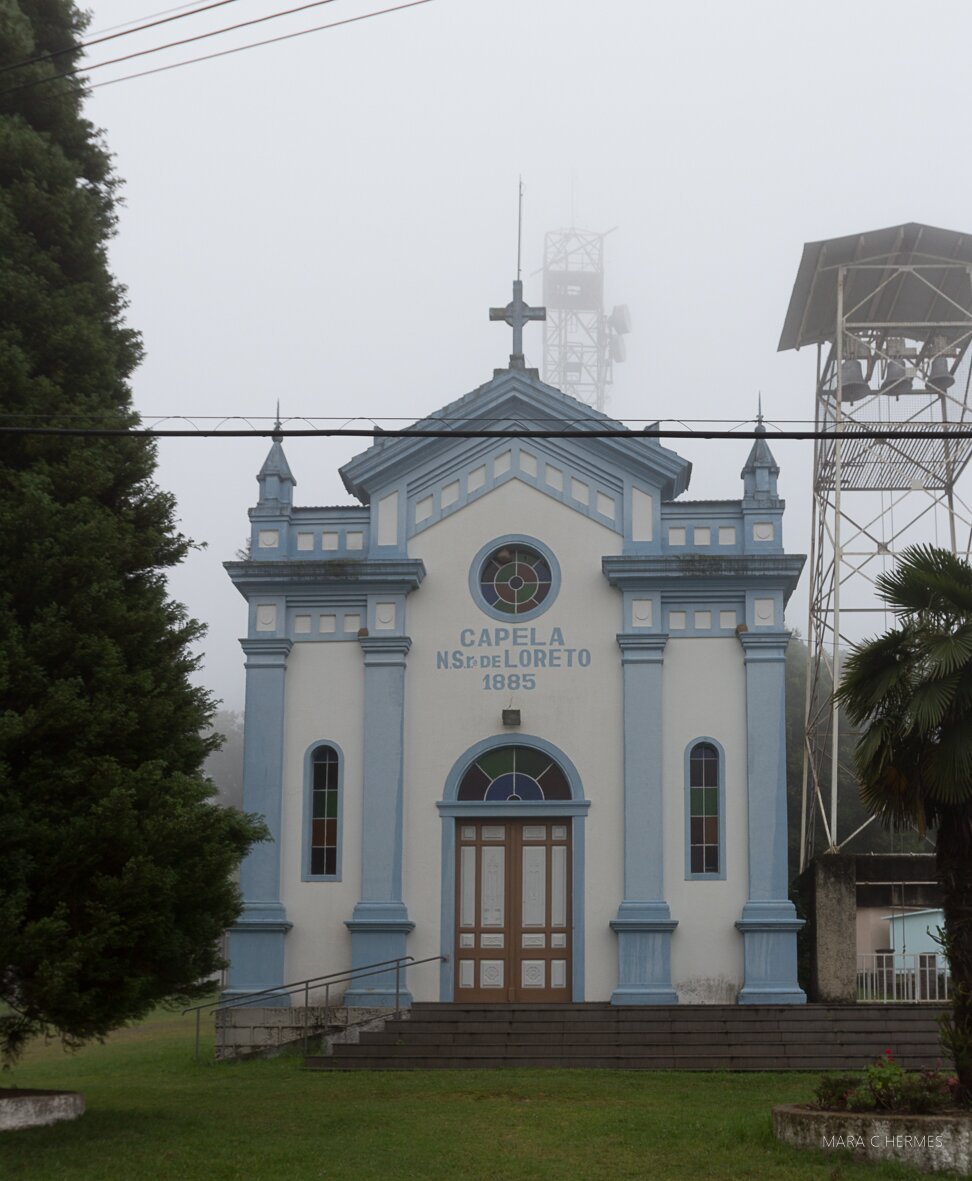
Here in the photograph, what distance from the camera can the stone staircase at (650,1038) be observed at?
20781 mm

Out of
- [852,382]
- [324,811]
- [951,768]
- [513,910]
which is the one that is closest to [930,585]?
[951,768]

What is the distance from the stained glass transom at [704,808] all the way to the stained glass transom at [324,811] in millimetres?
5316

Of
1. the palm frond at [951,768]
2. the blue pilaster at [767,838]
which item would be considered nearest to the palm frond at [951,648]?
the palm frond at [951,768]

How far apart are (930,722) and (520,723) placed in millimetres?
10172

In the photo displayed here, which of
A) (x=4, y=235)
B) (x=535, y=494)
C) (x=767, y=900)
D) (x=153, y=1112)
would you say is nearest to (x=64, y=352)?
(x=4, y=235)

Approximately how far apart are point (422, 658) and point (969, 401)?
35.5 ft

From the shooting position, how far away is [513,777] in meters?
24.5

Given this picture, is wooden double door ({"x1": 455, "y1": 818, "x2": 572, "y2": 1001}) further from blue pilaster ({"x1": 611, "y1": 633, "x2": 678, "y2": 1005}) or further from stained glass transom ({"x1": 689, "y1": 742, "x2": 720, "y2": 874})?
stained glass transom ({"x1": 689, "y1": 742, "x2": 720, "y2": 874})

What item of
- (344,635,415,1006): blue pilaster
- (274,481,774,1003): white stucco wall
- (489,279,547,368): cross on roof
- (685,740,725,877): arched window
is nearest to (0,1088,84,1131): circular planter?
(344,635,415,1006): blue pilaster

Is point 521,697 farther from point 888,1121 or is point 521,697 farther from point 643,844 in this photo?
point 888,1121

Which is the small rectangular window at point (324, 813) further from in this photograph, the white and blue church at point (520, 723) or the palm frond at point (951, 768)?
the palm frond at point (951, 768)

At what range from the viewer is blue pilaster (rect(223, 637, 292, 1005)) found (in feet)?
78.1

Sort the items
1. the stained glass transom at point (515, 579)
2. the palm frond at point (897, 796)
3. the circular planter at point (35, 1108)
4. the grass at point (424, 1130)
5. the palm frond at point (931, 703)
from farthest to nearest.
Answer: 1. the stained glass transom at point (515, 579)
2. the circular planter at point (35, 1108)
3. the palm frond at point (897, 796)
4. the palm frond at point (931, 703)
5. the grass at point (424, 1130)

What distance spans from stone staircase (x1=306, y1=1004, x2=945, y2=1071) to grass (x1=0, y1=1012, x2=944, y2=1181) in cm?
68
